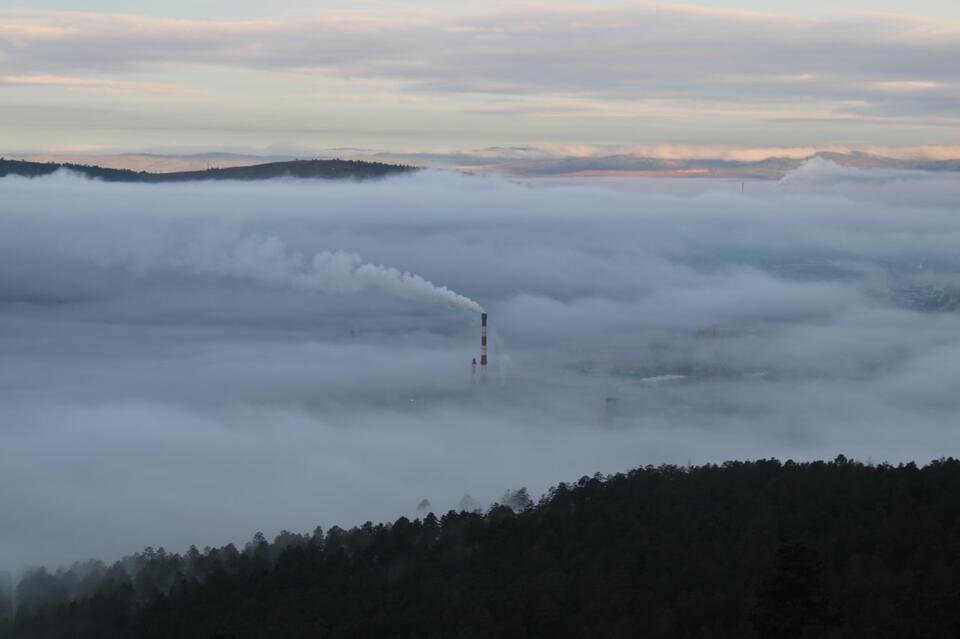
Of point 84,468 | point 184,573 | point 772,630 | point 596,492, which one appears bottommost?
point 84,468

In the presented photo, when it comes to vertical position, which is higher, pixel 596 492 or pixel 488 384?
pixel 596 492

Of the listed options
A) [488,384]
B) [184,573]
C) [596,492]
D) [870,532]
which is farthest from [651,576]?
[488,384]

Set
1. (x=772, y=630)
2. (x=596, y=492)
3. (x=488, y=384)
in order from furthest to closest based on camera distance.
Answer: (x=488, y=384) < (x=596, y=492) < (x=772, y=630)

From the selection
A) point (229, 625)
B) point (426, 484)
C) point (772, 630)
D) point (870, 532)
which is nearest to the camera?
point (772, 630)

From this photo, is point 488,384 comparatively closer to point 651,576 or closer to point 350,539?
point 350,539

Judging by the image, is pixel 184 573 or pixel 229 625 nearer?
pixel 229 625

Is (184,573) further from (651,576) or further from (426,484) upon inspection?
(426,484)

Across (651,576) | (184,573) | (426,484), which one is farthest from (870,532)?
(426,484)
